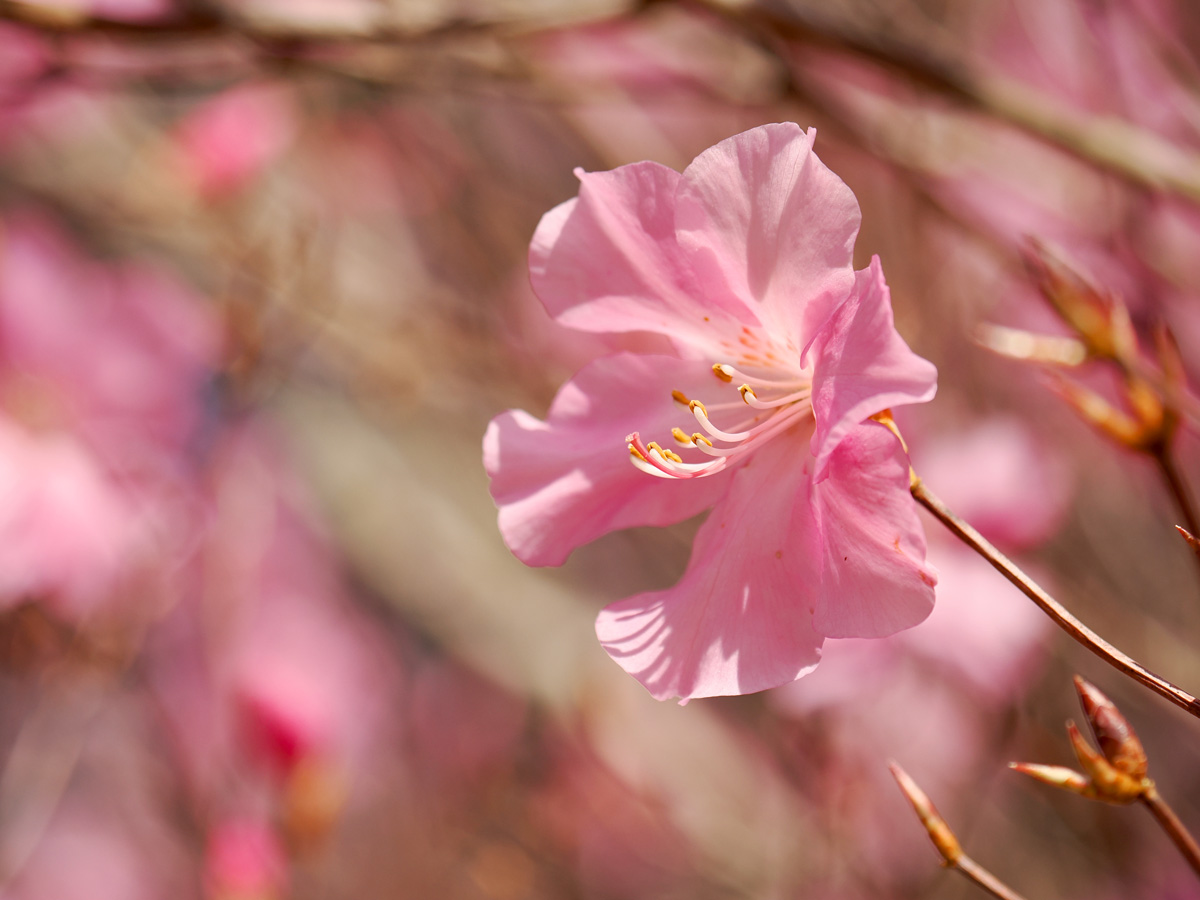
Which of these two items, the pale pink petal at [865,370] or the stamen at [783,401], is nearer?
the pale pink petal at [865,370]

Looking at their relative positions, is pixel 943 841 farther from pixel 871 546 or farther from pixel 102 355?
pixel 102 355

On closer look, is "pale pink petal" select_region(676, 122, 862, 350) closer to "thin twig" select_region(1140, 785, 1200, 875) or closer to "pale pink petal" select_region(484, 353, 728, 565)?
"pale pink petal" select_region(484, 353, 728, 565)

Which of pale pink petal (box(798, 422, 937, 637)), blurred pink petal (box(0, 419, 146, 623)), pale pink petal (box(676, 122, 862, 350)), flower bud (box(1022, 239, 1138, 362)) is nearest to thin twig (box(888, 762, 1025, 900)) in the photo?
pale pink petal (box(798, 422, 937, 637))

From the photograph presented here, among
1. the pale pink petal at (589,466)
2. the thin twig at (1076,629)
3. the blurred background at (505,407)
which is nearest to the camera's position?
the thin twig at (1076,629)

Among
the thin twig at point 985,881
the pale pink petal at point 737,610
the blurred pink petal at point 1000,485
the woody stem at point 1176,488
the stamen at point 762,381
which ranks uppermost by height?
the woody stem at point 1176,488

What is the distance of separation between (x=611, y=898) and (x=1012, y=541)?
194 cm

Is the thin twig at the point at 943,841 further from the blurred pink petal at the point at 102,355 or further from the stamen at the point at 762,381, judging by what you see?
the blurred pink petal at the point at 102,355

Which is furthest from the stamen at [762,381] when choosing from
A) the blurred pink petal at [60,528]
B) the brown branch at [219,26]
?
the blurred pink petal at [60,528]

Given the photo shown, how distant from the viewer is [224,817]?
1.86 metres

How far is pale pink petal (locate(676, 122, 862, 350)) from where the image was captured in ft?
2.28

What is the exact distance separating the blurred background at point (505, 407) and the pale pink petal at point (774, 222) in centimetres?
27

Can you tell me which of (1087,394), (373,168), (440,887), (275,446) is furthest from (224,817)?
(373,168)

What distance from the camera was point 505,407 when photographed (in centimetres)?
233

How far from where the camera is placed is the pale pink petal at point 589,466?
82 centimetres
